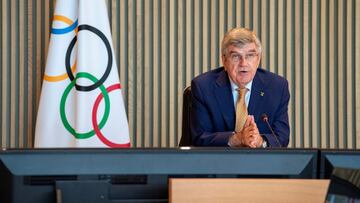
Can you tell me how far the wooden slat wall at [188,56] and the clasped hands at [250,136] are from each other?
233cm

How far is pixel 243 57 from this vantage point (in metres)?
3.13

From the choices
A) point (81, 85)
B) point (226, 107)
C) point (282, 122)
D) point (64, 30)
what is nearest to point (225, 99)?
point (226, 107)

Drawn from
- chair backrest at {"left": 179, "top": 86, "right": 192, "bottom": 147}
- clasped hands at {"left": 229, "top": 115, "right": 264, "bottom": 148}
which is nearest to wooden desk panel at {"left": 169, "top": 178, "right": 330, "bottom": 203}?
clasped hands at {"left": 229, "top": 115, "right": 264, "bottom": 148}

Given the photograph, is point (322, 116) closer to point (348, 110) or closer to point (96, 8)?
point (348, 110)

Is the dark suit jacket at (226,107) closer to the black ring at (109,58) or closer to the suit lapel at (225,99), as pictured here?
the suit lapel at (225,99)

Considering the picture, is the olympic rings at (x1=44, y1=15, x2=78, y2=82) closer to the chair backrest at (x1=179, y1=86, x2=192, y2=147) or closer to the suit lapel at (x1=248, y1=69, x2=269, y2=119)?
the chair backrest at (x1=179, y1=86, x2=192, y2=147)

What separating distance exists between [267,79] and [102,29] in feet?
5.66

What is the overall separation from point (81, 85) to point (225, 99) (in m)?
1.62

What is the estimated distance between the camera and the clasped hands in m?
2.72

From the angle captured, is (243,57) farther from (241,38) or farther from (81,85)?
(81,85)

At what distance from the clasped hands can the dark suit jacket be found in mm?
234

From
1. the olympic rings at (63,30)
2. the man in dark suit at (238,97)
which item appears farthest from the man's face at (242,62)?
the olympic rings at (63,30)

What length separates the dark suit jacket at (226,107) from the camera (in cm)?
314

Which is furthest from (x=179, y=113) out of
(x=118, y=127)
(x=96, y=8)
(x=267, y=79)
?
(x=267, y=79)
